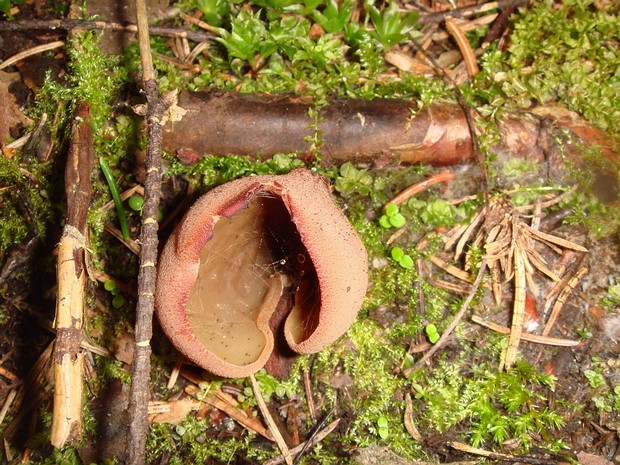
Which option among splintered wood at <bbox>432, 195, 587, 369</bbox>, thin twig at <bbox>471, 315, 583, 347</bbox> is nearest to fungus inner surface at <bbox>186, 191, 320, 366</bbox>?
splintered wood at <bbox>432, 195, 587, 369</bbox>

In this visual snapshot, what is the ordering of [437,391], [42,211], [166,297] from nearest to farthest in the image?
[166,297] → [437,391] → [42,211]

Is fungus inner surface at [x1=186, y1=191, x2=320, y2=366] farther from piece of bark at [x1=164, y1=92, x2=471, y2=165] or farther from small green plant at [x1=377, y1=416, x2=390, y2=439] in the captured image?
small green plant at [x1=377, y1=416, x2=390, y2=439]

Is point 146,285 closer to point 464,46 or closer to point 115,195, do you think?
point 115,195

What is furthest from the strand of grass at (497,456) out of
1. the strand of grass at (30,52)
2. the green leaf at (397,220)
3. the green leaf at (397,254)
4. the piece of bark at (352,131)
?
the strand of grass at (30,52)

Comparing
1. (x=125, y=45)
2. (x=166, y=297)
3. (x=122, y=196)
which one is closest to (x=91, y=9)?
(x=125, y=45)

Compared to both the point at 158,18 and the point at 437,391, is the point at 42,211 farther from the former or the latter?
the point at 437,391

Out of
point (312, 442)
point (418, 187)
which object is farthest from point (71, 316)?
point (418, 187)
